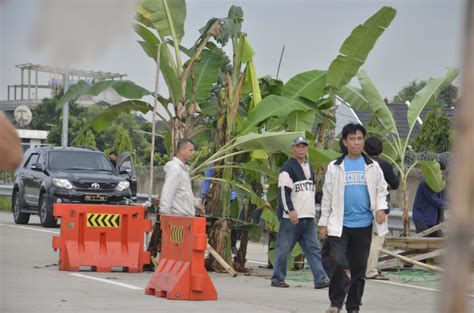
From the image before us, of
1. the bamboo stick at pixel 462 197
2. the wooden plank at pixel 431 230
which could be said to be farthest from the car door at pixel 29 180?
the bamboo stick at pixel 462 197

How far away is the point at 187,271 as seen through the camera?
38.1 ft

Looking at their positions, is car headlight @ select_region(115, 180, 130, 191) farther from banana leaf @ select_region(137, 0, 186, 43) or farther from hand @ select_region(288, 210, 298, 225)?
hand @ select_region(288, 210, 298, 225)

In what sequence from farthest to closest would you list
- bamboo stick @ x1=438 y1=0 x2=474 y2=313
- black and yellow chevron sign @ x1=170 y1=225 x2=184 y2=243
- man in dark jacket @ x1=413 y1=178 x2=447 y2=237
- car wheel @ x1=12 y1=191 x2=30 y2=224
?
car wheel @ x1=12 y1=191 x2=30 y2=224
man in dark jacket @ x1=413 y1=178 x2=447 y2=237
black and yellow chevron sign @ x1=170 y1=225 x2=184 y2=243
bamboo stick @ x1=438 y1=0 x2=474 y2=313

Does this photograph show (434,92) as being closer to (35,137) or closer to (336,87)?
(336,87)

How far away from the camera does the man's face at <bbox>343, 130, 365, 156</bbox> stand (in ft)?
32.3

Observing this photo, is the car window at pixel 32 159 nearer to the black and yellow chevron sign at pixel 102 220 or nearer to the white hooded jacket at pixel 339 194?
the black and yellow chevron sign at pixel 102 220

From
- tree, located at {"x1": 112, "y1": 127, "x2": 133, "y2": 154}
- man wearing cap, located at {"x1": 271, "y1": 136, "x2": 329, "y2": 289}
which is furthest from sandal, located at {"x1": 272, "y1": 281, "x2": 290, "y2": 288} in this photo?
tree, located at {"x1": 112, "y1": 127, "x2": 133, "y2": 154}

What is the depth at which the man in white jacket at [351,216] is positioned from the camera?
9.68 metres

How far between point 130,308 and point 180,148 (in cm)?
304

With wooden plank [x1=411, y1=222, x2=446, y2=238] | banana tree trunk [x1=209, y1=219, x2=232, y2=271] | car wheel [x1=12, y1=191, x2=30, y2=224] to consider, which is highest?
wooden plank [x1=411, y1=222, x2=446, y2=238]

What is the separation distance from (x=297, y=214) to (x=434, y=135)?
59.1ft

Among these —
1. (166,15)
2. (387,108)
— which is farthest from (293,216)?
(387,108)

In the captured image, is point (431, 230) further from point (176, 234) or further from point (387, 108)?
point (176, 234)

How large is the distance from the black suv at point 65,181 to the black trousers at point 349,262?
1462cm
